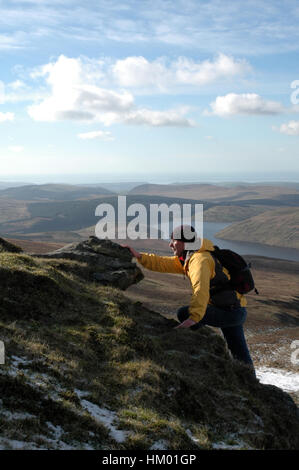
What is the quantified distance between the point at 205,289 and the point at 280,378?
67.2ft

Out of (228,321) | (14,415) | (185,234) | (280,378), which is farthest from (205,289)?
(280,378)

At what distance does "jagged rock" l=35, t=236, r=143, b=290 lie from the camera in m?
16.2

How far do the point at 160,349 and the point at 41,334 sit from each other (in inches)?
144

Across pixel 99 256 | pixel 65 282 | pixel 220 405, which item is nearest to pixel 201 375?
pixel 220 405

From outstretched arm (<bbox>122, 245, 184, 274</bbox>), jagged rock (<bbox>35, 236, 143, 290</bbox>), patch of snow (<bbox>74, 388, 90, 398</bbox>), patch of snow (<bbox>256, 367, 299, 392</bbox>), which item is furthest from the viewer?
patch of snow (<bbox>256, 367, 299, 392</bbox>)

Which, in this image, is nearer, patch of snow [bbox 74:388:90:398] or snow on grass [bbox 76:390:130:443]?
snow on grass [bbox 76:390:130:443]

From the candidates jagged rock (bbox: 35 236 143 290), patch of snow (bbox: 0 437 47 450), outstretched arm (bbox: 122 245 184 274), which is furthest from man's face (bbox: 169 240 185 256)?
jagged rock (bbox: 35 236 143 290)

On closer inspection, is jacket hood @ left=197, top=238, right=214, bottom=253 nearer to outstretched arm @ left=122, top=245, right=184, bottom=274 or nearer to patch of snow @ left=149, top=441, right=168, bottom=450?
outstretched arm @ left=122, top=245, right=184, bottom=274

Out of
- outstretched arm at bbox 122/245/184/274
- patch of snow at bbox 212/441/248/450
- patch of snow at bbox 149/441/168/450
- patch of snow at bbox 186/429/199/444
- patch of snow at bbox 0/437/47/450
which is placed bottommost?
patch of snow at bbox 212/441/248/450

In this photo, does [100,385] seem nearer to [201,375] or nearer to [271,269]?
[201,375]

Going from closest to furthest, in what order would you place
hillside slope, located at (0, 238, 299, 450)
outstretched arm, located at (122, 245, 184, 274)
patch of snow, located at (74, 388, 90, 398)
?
hillside slope, located at (0, 238, 299, 450) → patch of snow, located at (74, 388, 90, 398) → outstretched arm, located at (122, 245, 184, 274)

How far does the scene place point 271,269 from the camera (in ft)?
564

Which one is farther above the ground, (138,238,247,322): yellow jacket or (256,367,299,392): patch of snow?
(138,238,247,322): yellow jacket

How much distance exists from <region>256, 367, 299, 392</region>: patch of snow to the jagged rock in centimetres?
1302
